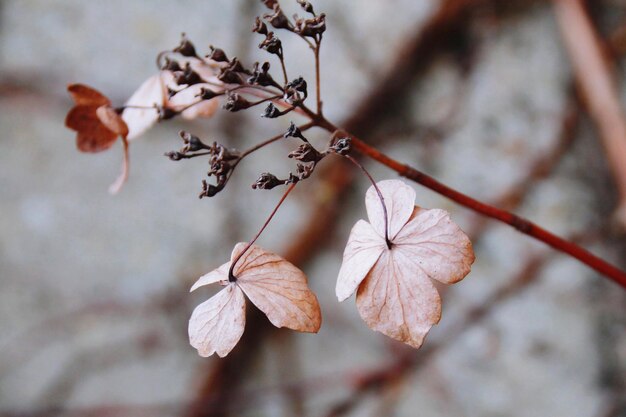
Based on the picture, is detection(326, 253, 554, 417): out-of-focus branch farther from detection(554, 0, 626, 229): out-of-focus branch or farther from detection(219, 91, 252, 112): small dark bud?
detection(219, 91, 252, 112): small dark bud

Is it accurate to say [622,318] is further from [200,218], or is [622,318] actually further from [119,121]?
[119,121]

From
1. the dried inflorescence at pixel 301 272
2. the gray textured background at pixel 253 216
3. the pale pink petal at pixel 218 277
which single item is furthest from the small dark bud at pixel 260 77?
the gray textured background at pixel 253 216

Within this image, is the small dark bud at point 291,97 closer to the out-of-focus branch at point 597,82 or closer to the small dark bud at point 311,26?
the small dark bud at point 311,26

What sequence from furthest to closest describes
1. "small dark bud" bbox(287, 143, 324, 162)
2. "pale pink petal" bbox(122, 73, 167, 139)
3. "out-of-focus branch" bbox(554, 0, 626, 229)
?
"out-of-focus branch" bbox(554, 0, 626, 229) → "pale pink petal" bbox(122, 73, 167, 139) → "small dark bud" bbox(287, 143, 324, 162)

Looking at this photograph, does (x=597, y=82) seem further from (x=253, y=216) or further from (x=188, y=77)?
(x=188, y=77)

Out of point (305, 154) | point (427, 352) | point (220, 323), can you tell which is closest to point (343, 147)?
point (305, 154)

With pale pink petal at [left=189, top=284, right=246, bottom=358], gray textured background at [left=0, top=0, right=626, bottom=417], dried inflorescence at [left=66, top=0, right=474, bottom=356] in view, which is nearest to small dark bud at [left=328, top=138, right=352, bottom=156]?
dried inflorescence at [left=66, top=0, right=474, bottom=356]

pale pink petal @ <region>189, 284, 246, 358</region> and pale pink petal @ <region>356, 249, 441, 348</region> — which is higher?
pale pink petal @ <region>189, 284, 246, 358</region>
